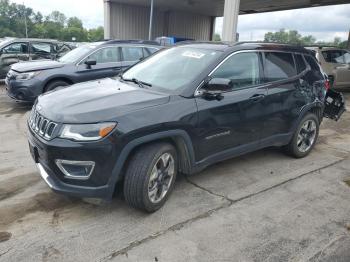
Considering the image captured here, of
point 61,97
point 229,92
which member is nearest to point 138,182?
point 61,97

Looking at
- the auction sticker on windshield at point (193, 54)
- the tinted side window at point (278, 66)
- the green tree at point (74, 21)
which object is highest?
the green tree at point (74, 21)

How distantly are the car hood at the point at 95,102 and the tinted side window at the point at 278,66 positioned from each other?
1732mm

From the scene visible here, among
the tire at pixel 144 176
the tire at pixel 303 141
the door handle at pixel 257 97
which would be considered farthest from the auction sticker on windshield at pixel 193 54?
the tire at pixel 303 141

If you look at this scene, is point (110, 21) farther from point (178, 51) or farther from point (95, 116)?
point (95, 116)

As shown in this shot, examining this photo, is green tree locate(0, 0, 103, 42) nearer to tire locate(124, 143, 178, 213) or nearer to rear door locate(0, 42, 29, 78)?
rear door locate(0, 42, 29, 78)

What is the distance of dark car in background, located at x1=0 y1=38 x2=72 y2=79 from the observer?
10500 millimetres

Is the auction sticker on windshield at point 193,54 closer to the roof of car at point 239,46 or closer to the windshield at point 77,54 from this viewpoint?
the roof of car at point 239,46

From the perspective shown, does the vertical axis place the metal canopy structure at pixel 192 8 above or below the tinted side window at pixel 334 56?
above

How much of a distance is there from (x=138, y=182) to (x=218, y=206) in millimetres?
1004

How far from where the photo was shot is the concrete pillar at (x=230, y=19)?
39.8 ft

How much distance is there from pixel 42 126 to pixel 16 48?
353 inches

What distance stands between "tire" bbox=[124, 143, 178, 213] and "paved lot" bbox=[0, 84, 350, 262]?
0.19m

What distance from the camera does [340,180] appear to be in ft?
14.8

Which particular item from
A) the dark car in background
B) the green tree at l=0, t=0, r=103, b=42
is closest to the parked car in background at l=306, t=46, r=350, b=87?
the dark car in background
